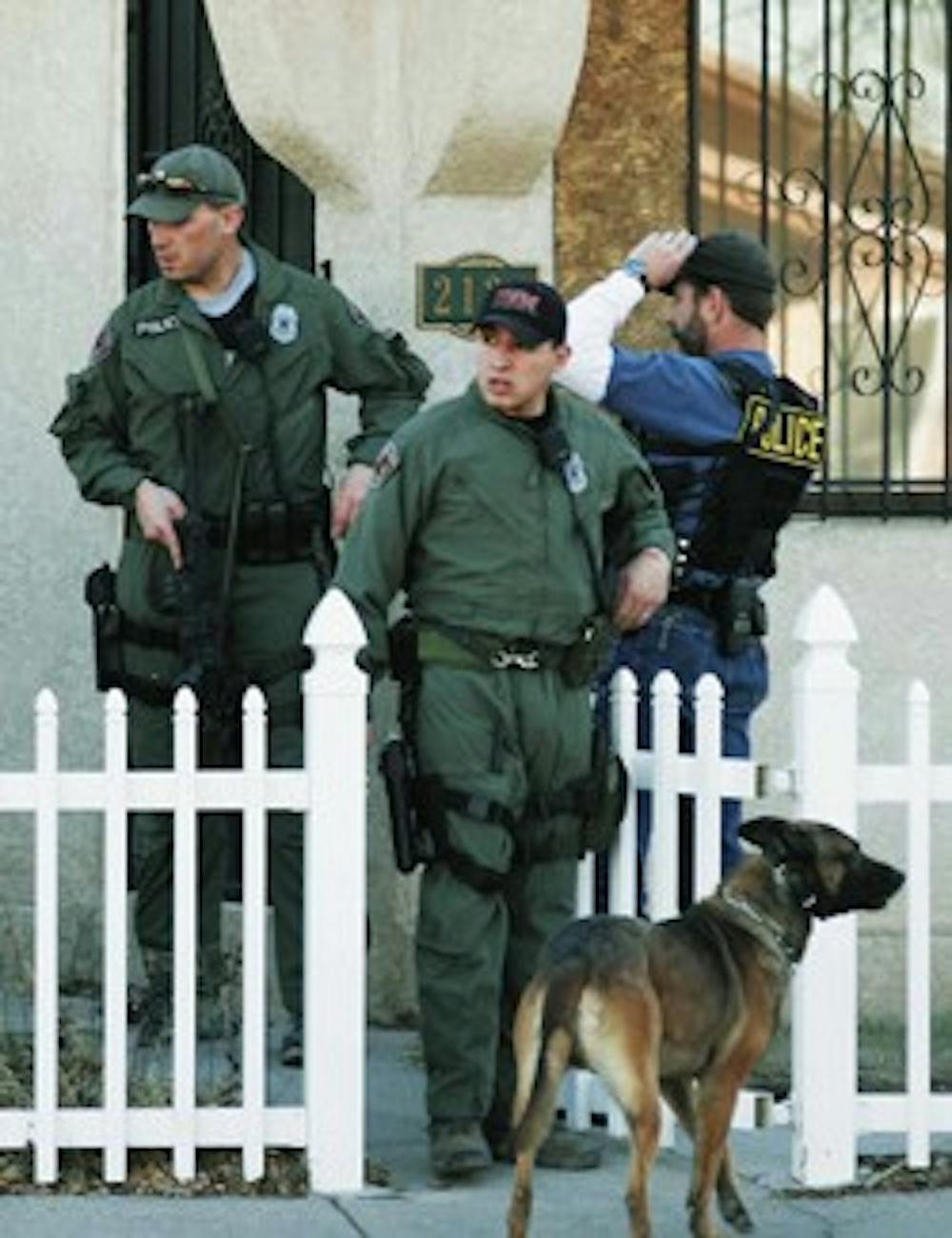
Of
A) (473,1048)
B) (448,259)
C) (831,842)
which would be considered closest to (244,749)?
(473,1048)

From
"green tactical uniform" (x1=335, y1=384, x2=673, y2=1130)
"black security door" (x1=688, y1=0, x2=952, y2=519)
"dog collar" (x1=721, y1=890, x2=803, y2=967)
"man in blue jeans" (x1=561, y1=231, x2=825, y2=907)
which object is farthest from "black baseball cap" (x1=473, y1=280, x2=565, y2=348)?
"black security door" (x1=688, y1=0, x2=952, y2=519)

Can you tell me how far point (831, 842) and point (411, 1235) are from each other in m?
1.15

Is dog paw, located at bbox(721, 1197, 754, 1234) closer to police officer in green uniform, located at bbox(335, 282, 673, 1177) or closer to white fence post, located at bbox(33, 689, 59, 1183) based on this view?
police officer in green uniform, located at bbox(335, 282, 673, 1177)

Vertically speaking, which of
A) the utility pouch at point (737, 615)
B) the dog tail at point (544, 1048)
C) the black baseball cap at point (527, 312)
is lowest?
the dog tail at point (544, 1048)

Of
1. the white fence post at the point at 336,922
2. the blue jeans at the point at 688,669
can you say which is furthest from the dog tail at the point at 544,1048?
the blue jeans at the point at 688,669

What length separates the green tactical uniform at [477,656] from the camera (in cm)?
805

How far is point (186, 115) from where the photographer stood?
34.3 feet

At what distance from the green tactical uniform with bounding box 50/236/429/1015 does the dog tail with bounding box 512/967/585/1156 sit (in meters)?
1.80

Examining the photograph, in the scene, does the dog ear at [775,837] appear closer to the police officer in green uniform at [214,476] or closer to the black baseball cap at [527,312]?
the black baseball cap at [527,312]

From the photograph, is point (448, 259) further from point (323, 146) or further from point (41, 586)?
point (41, 586)

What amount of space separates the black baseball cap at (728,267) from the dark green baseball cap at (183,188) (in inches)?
43.2

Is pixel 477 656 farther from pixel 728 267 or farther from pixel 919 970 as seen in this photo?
pixel 728 267

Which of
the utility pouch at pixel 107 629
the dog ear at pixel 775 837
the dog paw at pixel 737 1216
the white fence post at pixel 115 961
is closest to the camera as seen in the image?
the dog ear at pixel 775 837

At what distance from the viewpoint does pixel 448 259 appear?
1000 centimetres
